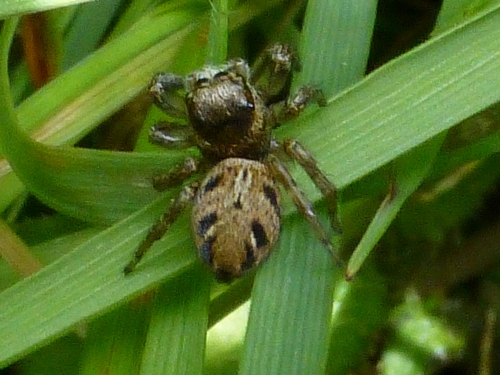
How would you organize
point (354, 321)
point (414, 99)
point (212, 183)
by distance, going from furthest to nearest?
1. point (354, 321)
2. point (212, 183)
3. point (414, 99)

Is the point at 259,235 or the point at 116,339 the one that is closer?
the point at 259,235

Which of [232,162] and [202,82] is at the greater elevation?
[202,82]

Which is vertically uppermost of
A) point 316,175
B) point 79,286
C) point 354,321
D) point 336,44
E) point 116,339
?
A: point 336,44

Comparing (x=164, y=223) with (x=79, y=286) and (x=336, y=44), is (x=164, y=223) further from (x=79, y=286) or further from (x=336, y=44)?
(x=336, y=44)

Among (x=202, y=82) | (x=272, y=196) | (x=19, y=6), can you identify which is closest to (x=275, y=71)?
(x=202, y=82)

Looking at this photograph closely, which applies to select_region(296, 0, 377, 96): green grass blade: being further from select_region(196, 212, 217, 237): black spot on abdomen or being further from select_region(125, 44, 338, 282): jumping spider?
select_region(196, 212, 217, 237): black spot on abdomen

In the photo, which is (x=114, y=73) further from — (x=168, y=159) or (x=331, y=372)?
(x=331, y=372)

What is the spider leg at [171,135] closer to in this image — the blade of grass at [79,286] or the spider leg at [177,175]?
the spider leg at [177,175]

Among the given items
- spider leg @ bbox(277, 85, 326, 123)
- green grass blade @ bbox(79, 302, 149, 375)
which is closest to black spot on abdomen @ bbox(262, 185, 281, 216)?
spider leg @ bbox(277, 85, 326, 123)
